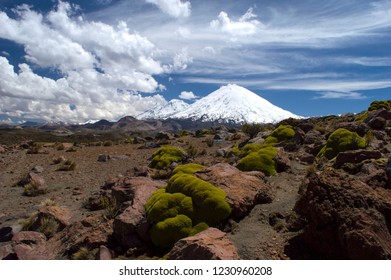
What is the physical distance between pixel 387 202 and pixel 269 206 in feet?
11.2

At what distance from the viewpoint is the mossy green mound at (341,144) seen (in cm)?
1544

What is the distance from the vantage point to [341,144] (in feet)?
50.9

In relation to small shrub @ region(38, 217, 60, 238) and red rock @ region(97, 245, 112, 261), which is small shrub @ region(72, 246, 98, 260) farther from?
small shrub @ region(38, 217, 60, 238)

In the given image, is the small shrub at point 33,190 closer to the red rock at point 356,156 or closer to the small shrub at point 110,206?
the small shrub at point 110,206

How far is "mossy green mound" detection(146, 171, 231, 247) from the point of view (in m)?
8.38

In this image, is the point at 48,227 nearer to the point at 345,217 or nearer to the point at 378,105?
the point at 345,217

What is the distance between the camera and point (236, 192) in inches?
389

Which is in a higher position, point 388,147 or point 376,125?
point 376,125

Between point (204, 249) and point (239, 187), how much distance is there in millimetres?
4139

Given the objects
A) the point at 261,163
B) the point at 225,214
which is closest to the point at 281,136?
the point at 261,163

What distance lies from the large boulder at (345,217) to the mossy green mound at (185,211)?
2.24 meters

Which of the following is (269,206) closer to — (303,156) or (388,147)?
(303,156)

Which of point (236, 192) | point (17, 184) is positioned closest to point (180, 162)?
Result: point (17, 184)
